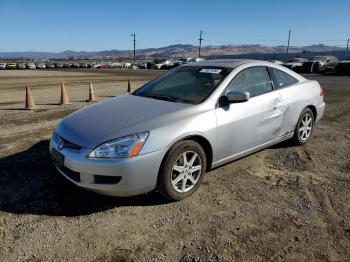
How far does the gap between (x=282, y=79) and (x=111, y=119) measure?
2807mm

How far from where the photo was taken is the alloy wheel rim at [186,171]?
370cm

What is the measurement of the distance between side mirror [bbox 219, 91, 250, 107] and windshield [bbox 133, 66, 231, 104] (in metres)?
0.19

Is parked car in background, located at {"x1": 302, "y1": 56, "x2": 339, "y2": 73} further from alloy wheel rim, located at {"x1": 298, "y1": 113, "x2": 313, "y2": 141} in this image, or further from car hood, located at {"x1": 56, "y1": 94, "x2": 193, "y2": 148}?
car hood, located at {"x1": 56, "y1": 94, "x2": 193, "y2": 148}

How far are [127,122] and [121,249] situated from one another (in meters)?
1.35

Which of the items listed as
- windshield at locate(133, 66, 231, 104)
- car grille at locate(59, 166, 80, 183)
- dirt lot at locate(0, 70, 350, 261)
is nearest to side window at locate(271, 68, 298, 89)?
windshield at locate(133, 66, 231, 104)

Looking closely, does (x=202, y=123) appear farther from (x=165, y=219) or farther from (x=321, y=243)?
(x=321, y=243)

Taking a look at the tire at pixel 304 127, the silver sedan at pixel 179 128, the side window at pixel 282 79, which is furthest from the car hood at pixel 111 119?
the tire at pixel 304 127

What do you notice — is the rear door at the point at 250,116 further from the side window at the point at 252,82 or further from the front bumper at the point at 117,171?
the front bumper at the point at 117,171

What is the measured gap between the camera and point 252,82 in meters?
4.64

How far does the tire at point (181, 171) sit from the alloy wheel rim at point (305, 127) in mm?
2440

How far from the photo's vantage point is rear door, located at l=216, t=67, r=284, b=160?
410cm

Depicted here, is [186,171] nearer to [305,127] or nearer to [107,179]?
[107,179]

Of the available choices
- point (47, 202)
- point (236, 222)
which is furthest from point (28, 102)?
point (236, 222)

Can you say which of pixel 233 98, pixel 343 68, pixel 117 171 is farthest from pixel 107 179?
pixel 343 68
